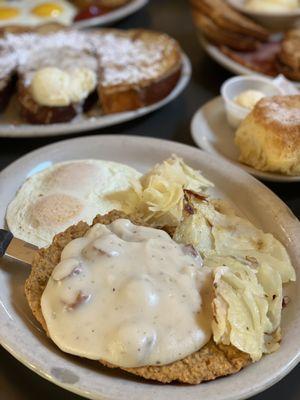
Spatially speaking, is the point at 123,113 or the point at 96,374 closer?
the point at 96,374

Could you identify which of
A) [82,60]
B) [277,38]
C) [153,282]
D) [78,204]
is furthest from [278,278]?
[277,38]

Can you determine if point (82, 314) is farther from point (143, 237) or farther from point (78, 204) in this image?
point (78, 204)

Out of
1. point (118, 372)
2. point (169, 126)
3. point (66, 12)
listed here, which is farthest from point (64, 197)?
point (66, 12)

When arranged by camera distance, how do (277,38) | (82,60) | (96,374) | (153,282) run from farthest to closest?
(277,38)
(82,60)
(153,282)
(96,374)

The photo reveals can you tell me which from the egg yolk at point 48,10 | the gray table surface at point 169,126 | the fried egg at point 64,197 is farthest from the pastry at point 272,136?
the egg yolk at point 48,10

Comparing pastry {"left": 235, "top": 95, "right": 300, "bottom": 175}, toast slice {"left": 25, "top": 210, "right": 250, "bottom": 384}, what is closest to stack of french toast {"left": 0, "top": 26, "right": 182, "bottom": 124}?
pastry {"left": 235, "top": 95, "right": 300, "bottom": 175}

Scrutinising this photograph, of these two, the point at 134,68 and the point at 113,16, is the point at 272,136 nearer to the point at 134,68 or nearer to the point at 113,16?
the point at 134,68

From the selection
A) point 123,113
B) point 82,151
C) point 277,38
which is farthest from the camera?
point 277,38
